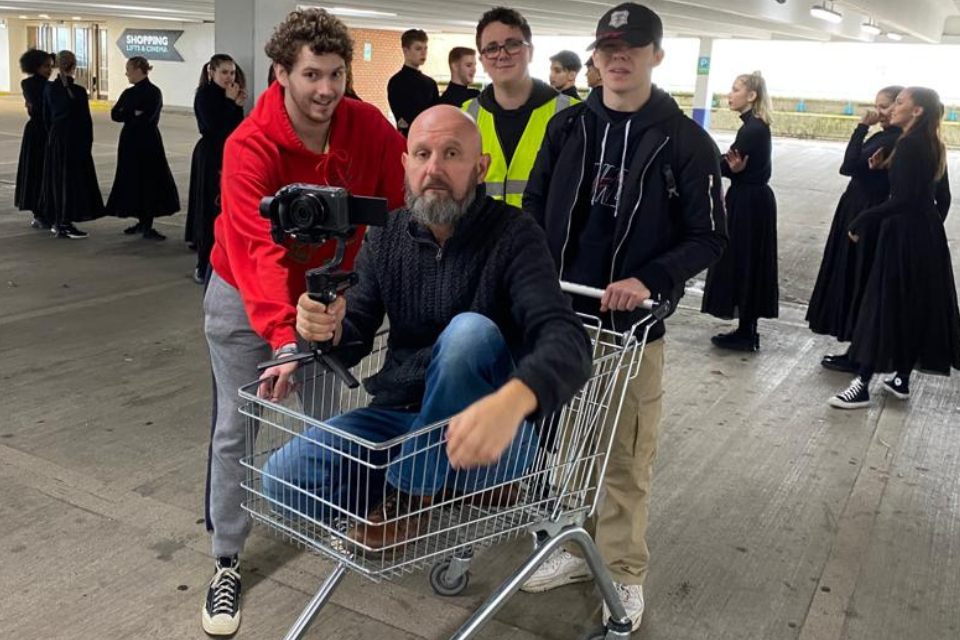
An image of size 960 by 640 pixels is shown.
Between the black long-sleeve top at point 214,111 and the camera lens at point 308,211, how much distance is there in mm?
4978

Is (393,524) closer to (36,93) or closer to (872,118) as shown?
(872,118)

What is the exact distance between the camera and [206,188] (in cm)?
666

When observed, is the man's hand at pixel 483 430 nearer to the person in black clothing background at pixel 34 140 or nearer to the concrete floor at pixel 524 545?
the concrete floor at pixel 524 545

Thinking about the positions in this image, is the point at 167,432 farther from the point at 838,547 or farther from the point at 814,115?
the point at 814,115

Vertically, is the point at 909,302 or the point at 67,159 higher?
the point at 67,159

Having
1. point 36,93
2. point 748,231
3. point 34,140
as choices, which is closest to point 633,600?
point 748,231

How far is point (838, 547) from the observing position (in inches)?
123

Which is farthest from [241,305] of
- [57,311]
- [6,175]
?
[6,175]

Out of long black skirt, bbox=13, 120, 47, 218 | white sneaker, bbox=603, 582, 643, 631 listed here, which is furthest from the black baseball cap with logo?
long black skirt, bbox=13, 120, 47, 218

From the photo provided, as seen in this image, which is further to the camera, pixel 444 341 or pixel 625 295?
pixel 625 295

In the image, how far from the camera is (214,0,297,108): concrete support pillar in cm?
707

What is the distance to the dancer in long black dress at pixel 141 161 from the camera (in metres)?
7.77

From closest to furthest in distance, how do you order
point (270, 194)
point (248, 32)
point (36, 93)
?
1. point (270, 194)
2. point (248, 32)
3. point (36, 93)

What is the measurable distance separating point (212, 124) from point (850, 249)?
14.1ft
